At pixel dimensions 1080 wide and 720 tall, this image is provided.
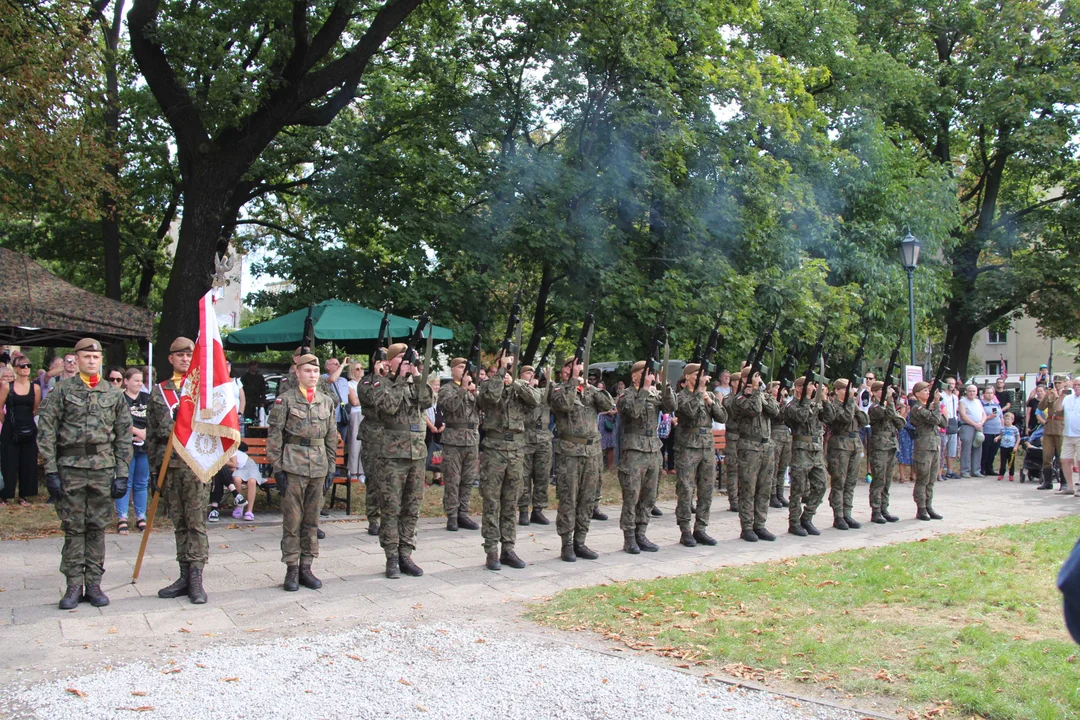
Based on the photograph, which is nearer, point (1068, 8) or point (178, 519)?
point (178, 519)

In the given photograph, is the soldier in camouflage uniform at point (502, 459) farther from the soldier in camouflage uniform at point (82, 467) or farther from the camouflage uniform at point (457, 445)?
the soldier in camouflage uniform at point (82, 467)

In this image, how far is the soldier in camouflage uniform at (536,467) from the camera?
37.9 ft

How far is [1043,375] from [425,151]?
14.2m

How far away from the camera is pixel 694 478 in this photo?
1037cm

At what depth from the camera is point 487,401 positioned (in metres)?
9.17

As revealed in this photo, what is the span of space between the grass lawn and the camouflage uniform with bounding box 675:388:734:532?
4.49 feet

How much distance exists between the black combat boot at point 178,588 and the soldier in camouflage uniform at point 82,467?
0.43 meters

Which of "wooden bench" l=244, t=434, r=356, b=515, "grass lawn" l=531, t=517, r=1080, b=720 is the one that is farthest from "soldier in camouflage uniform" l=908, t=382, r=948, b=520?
"wooden bench" l=244, t=434, r=356, b=515

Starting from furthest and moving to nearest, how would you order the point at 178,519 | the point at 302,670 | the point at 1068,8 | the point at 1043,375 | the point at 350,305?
the point at 1068,8
the point at 1043,375
the point at 350,305
the point at 178,519
the point at 302,670

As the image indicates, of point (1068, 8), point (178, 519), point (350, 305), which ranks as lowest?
point (178, 519)

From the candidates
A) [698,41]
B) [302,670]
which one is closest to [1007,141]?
[698,41]

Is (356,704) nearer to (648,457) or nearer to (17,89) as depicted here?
(648,457)

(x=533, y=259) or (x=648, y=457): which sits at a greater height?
(x=533, y=259)

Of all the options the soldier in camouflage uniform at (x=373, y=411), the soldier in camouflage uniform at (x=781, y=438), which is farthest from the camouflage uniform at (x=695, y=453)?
the soldier in camouflage uniform at (x=373, y=411)
